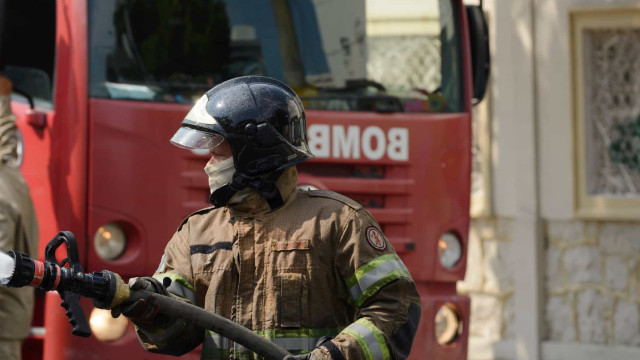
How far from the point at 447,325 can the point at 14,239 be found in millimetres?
2313

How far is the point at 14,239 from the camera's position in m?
5.59

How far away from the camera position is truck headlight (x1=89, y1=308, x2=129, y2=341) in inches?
218

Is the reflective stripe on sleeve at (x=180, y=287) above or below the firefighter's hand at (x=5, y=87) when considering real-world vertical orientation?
below

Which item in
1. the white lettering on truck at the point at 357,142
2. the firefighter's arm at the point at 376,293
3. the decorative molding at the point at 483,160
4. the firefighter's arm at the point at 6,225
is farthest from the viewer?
the decorative molding at the point at 483,160

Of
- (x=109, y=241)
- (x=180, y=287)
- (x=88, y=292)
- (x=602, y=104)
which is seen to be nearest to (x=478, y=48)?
(x=109, y=241)

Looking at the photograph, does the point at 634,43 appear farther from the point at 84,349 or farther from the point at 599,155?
the point at 84,349

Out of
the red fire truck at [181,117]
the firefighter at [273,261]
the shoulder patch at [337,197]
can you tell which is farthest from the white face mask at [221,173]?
the red fire truck at [181,117]

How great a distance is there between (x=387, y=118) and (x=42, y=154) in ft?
5.58

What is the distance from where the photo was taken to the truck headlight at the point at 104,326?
5.54 metres

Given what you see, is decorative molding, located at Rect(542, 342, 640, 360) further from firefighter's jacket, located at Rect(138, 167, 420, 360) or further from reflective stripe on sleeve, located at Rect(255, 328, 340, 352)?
reflective stripe on sleeve, located at Rect(255, 328, 340, 352)

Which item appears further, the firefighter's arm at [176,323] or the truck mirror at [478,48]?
the truck mirror at [478,48]

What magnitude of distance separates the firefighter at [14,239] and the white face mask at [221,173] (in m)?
2.25

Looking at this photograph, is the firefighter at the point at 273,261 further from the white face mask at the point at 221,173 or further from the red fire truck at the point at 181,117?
the red fire truck at the point at 181,117

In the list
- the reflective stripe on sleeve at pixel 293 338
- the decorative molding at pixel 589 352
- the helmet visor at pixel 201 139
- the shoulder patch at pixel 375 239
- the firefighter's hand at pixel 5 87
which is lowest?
the decorative molding at pixel 589 352
